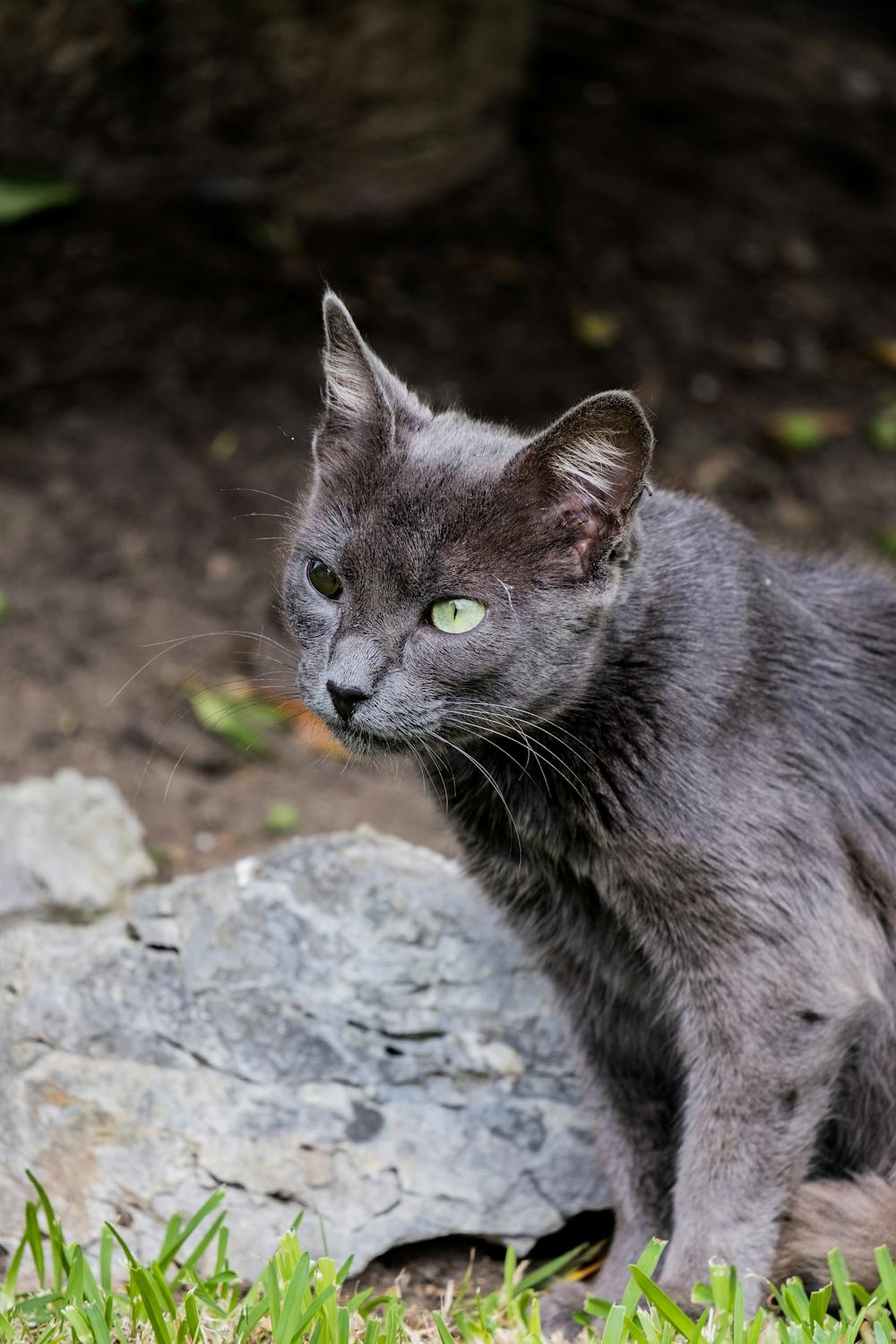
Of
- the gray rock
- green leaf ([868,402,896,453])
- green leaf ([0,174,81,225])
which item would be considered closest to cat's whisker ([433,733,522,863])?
the gray rock

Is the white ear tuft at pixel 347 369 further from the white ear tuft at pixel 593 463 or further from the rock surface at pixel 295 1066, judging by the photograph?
the rock surface at pixel 295 1066

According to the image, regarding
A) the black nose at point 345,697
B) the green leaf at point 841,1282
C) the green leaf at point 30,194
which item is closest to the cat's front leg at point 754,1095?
the green leaf at point 841,1282

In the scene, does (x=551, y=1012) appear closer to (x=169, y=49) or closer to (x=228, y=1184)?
(x=228, y=1184)

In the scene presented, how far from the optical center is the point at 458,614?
2.63m

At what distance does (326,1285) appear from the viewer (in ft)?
7.98

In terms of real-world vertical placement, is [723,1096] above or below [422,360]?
above

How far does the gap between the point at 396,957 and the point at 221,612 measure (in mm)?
2116

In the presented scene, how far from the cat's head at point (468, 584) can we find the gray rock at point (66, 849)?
1.45 m

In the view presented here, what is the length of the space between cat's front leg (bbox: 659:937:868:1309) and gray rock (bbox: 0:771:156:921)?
1819 millimetres

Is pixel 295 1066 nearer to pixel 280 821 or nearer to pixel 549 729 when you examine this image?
pixel 549 729

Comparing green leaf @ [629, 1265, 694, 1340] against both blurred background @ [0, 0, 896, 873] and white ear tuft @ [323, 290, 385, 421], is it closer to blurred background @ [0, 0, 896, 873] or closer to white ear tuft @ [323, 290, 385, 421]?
white ear tuft @ [323, 290, 385, 421]

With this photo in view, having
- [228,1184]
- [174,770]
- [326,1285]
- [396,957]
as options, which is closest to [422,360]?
[174,770]

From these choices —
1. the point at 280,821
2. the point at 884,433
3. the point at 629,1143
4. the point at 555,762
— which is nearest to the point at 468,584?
the point at 555,762

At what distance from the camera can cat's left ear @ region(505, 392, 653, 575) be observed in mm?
2484
